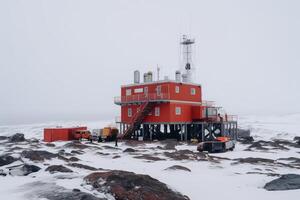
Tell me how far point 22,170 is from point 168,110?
28.6 meters

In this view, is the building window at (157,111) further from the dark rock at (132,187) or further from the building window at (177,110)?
the dark rock at (132,187)

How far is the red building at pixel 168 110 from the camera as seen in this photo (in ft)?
150

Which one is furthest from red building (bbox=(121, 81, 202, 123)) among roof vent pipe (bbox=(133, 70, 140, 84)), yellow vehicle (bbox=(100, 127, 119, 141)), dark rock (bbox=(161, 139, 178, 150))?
yellow vehicle (bbox=(100, 127, 119, 141))

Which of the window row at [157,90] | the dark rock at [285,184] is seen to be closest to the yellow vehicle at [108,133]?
the window row at [157,90]

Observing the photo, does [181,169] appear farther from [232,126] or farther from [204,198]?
[232,126]

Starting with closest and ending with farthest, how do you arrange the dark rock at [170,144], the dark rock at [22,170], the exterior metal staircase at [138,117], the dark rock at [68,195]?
1. the dark rock at [68,195]
2. the dark rock at [22,170]
3. the dark rock at [170,144]
4. the exterior metal staircase at [138,117]

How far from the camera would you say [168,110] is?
45219 millimetres

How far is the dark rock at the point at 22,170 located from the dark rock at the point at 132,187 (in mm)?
4863

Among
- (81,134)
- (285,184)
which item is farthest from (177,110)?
(285,184)

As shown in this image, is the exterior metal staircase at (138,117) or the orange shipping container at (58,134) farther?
the exterior metal staircase at (138,117)

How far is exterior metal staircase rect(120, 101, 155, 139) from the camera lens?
46.2m

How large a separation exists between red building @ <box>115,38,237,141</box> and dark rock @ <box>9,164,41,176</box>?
90.4 ft

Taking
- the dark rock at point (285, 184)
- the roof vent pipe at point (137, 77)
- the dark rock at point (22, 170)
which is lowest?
the dark rock at point (285, 184)

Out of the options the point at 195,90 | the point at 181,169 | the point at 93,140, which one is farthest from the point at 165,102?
the point at 181,169
